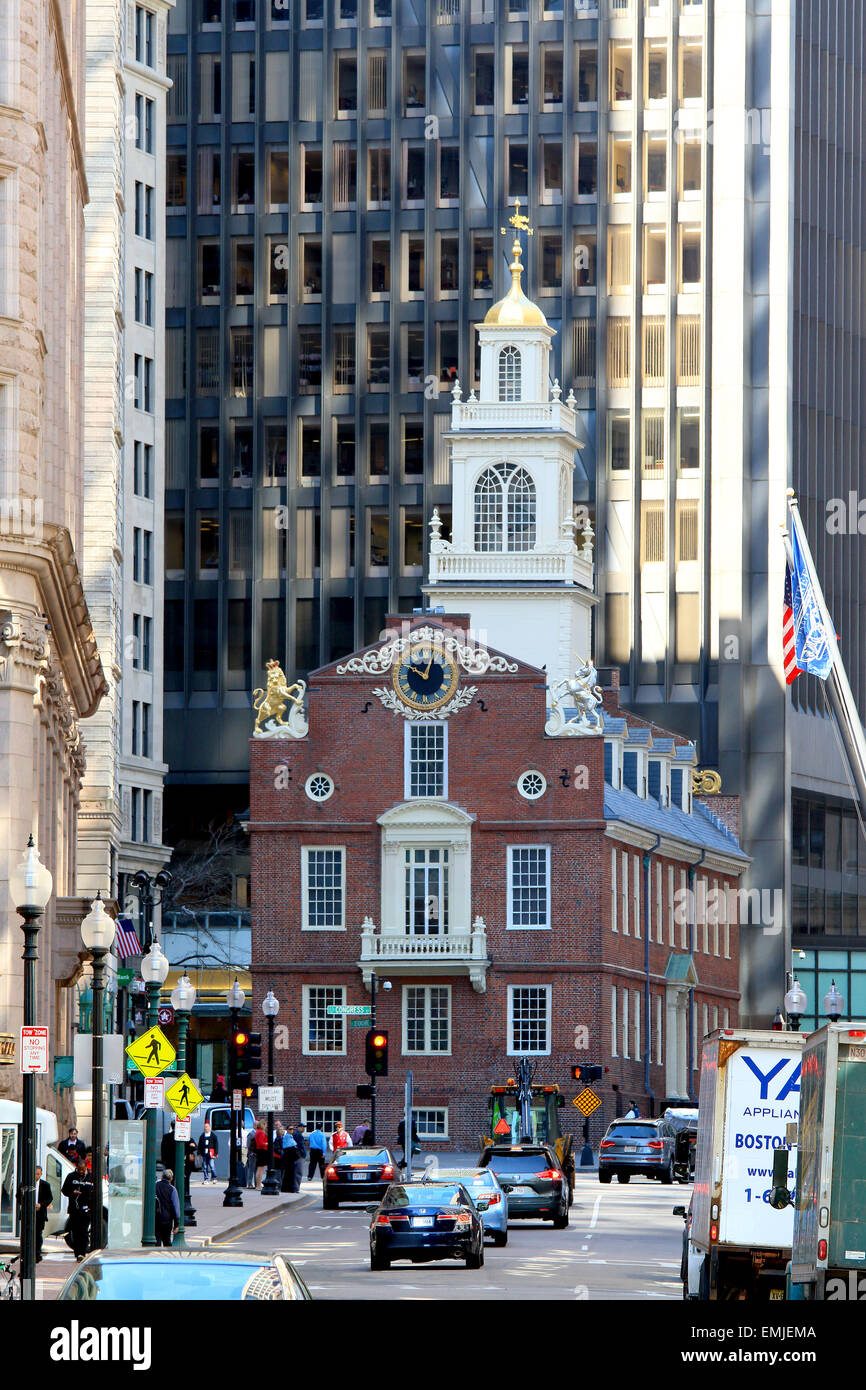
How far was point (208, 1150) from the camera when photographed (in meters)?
70.6

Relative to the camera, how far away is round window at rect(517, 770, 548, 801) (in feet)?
264

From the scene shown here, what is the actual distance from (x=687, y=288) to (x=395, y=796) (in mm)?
37487

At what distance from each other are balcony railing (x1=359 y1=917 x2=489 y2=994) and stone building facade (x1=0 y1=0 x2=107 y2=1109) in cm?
3369

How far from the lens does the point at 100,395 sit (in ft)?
220

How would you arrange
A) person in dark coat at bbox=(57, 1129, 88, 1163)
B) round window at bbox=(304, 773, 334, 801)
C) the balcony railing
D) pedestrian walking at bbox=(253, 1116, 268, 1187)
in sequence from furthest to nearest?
round window at bbox=(304, 773, 334, 801), the balcony railing, pedestrian walking at bbox=(253, 1116, 268, 1187), person in dark coat at bbox=(57, 1129, 88, 1163)

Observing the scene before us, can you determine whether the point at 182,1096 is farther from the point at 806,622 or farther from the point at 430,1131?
the point at 430,1131

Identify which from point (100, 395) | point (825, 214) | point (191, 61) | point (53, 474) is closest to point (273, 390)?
point (191, 61)

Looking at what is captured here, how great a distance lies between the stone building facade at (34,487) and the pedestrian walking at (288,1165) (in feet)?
47.5

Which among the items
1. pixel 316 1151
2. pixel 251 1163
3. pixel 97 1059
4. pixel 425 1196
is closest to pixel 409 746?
pixel 316 1151

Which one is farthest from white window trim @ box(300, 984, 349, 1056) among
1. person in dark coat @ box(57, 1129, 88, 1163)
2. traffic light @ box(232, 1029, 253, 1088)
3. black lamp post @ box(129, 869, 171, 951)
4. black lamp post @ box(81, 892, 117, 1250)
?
black lamp post @ box(81, 892, 117, 1250)

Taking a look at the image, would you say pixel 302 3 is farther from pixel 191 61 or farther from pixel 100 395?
pixel 100 395

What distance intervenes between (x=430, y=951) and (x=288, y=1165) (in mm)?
20310

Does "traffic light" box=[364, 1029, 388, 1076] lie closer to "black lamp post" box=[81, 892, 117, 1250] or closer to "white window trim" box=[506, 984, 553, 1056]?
"white window trim" box=[506, 984, 553, 1056]

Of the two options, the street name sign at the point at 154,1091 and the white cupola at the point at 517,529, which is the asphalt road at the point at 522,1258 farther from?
the white cupola at the point at 517,529
